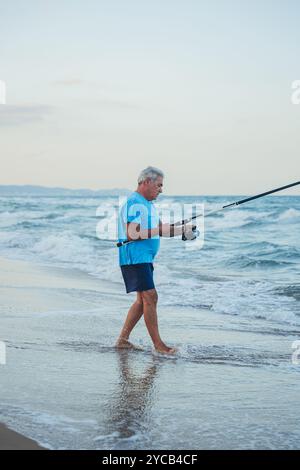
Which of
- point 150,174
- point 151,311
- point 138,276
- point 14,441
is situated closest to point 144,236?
point 138,276

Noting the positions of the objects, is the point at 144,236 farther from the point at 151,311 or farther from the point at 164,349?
the point at 164,349

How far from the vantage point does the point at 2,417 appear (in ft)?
12.6

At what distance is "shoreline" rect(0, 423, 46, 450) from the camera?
343cm

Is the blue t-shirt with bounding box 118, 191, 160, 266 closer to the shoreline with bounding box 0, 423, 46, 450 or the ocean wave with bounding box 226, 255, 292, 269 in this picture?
the shoreline with bounding box 0, 423, 46, 450

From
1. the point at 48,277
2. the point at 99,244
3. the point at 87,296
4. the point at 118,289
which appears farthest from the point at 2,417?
the point at 99,244

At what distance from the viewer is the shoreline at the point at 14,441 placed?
135 inches

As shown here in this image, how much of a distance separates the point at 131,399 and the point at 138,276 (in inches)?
60.7

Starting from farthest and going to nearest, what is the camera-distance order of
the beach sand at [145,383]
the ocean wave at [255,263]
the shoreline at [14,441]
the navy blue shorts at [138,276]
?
the ocean wave at [255,263]
the navy blue shorts at [138,276]
the beach sand at [145,383]
the shoreline at [14,441]

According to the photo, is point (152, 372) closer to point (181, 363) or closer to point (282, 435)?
point (181, 363)

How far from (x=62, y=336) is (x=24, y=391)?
1.96 m

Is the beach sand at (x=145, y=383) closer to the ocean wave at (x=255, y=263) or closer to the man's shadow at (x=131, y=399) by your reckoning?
the man's shadow at (x=131, y=399)

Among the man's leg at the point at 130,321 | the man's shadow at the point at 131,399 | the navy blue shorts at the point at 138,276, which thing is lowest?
the man's shadow at the point at 131,399

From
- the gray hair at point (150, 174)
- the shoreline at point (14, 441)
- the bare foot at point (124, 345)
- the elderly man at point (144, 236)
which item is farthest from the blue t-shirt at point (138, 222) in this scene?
the shoreline at point (14, 441)

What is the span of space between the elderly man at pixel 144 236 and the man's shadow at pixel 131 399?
1.55ft
